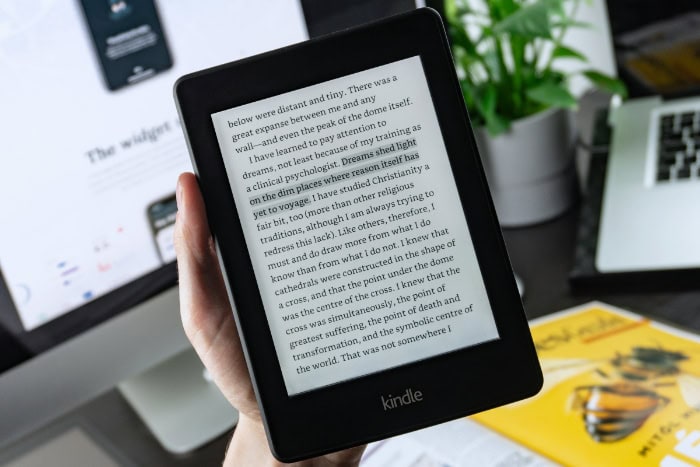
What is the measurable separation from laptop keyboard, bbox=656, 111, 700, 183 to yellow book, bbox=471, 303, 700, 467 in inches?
6.4

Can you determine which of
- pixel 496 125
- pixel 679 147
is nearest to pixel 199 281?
pixel 496 125

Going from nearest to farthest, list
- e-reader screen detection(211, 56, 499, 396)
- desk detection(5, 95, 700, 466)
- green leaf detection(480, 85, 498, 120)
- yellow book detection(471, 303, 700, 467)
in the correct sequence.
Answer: e-reader screen detection(211, 56, 499, 396), yellow book detection(471, 303, 700, 467), desk detection(5, 95, 700, 466), green leaf detection(480, 85, 498, 120)

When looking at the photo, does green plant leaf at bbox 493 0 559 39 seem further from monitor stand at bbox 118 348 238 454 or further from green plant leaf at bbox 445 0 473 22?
monitor stand at bbox 118 348 238 454

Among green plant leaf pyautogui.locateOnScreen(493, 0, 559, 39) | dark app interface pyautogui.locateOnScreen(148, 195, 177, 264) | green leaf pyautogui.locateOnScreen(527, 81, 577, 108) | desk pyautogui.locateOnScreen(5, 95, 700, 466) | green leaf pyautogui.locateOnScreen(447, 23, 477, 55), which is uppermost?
green plant leaf pyautogui.locateOnScreen(493, 0, 559, 39)

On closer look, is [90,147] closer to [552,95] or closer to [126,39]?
[126,39]

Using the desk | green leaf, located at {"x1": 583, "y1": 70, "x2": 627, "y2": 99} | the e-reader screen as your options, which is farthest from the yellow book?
green leaf, located at {"x1": 583, "y1": 70, "x2": 627, "y2": 99}

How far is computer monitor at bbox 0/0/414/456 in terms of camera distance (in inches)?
19.0

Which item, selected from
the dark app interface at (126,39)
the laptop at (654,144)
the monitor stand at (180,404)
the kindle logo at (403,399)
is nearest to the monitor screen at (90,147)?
the dark app interface at (126,39)

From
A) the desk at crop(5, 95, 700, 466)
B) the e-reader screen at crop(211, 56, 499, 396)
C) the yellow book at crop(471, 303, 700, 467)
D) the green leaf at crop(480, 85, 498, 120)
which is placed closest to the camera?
the e-reader screen at crop(211, 56, 499, 396)

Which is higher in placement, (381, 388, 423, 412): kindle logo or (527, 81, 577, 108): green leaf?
(527, 81, 577, 108): green leaf

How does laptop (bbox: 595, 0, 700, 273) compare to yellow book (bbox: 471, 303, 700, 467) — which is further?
laptop (bbox: 595, 0, 700, 273)

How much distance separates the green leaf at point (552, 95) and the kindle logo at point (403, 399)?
1.21ft

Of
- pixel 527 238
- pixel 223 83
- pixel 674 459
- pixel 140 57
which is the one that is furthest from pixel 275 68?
pixel 527 238

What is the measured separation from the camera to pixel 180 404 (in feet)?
2.14
